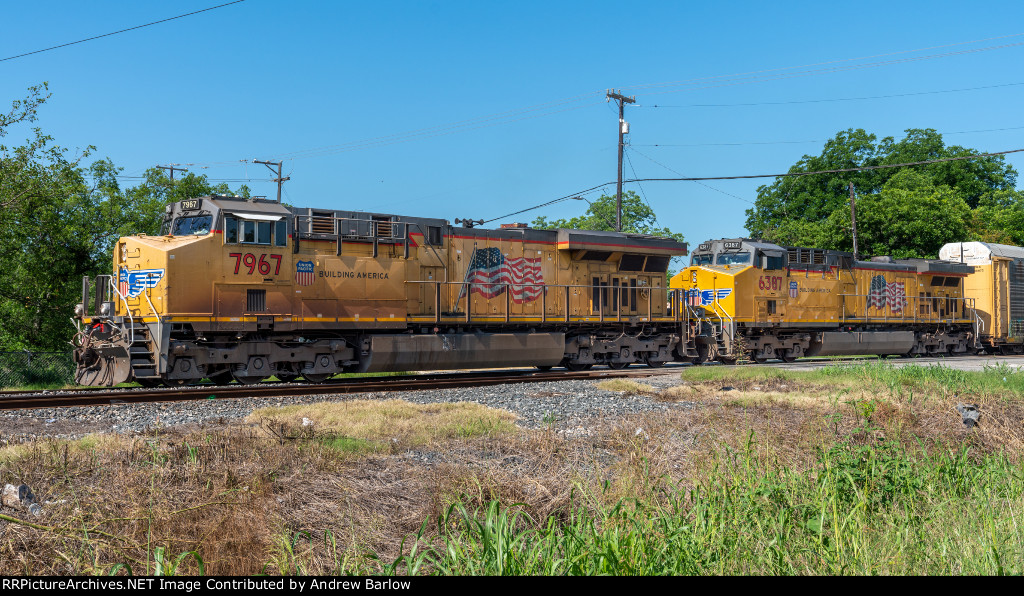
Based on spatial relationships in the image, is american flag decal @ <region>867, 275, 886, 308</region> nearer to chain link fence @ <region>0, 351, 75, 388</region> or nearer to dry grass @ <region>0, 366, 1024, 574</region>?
dry grass @ <region>0, 366, 1024, 574</region>

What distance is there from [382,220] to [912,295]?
22465 mm

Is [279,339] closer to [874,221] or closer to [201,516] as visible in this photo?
[201,516]

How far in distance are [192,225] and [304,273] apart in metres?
2.31

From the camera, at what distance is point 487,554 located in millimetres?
3898

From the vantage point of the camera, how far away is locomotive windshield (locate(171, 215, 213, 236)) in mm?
13927

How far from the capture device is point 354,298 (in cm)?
1548

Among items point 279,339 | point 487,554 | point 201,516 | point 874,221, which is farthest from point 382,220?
point 874,221

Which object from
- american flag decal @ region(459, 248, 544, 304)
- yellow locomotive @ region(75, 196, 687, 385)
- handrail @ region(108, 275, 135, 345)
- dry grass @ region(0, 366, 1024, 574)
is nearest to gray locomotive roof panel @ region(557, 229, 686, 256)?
yellow locomotive @ region(75, 196, 687, 385)

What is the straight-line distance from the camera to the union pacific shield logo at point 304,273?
48.3ft

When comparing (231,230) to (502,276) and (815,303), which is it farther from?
(815,303)

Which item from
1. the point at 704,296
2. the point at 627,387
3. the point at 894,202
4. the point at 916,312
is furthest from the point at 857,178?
→ the point at 627,387

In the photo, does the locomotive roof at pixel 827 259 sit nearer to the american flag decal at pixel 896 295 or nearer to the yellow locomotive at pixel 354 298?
the american flag decal at pixel 896 295

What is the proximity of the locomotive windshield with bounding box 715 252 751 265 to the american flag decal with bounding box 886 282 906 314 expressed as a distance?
8241 millimetres

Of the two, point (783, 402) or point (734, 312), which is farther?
point (734, 312)
